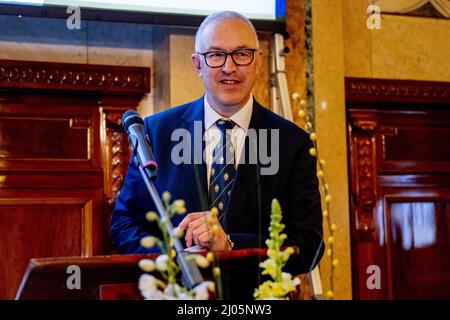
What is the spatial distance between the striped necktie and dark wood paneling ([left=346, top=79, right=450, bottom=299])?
68.6 inches

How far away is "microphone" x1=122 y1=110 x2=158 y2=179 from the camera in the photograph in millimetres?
1595

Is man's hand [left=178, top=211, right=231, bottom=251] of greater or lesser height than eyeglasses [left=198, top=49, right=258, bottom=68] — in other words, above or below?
below

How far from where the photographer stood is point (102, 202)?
11.4 ft

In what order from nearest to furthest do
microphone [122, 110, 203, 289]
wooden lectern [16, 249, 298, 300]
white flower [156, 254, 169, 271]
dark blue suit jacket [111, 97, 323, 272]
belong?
white flower [156, 254, 169, 271], microphone [122, 110, 203, 289], wooden lectern [16, 249, 298, 300], dark blue suit jacket [111, 97, 323, 272]

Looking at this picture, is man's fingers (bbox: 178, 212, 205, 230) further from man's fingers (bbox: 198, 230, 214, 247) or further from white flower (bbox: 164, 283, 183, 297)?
white flower (bbox: 164, 283, 183, 297)

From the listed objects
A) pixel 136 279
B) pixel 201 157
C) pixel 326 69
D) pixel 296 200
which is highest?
pixel 326 69

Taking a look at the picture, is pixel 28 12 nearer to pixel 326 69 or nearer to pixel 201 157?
pixel 201 157

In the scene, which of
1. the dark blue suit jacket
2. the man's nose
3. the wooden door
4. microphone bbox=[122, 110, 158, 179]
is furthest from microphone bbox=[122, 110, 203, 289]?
the wooden door

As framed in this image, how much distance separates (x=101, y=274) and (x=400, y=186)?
2.97 metres

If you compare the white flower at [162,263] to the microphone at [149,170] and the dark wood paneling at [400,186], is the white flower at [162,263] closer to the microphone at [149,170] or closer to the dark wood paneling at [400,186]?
the microphone at [149,170]

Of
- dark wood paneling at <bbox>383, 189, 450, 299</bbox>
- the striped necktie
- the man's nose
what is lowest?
dark wood paneling at <bbox>383, 189, 450, 299</bbox>

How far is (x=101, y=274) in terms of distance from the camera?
145 centimetres

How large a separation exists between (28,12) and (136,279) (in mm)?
2048

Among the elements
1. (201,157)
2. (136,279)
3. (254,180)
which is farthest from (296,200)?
(136,279)
